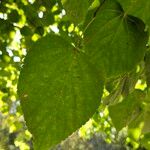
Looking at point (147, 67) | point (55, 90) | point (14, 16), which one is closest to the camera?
point (55, 90)

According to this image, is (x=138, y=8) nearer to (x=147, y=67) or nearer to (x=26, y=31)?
(x=147, y=67)

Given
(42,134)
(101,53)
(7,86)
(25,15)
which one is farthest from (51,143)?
(7,86)

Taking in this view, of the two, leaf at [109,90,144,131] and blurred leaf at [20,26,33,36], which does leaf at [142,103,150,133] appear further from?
blurred leaf at [20,26,33,36]

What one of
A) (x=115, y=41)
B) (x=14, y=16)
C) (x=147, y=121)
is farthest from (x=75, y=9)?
A: (x=14, y=16)

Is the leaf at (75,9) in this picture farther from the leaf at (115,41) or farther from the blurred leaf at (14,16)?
the blurred leaf at (14,16)

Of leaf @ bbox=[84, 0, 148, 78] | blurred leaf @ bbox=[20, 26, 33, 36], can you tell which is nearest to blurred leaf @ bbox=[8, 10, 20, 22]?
Result: blurred leaf @ bbox=[20, 26, 33, 36]

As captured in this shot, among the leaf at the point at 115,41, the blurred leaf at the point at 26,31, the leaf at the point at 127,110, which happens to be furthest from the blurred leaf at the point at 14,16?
the leaf at the point at 115,41
